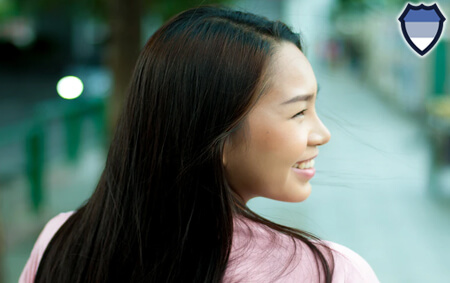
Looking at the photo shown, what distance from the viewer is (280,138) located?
108 centimetres

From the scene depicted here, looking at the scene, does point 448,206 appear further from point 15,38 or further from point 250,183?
point 15,38

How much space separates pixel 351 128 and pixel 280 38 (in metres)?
0.32

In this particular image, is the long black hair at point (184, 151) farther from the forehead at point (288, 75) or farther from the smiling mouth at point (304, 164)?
the smiling mouth at point (304, 164)

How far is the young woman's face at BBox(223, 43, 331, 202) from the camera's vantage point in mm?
1076

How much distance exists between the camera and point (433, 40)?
1.01m

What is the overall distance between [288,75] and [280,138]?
0.40 feet

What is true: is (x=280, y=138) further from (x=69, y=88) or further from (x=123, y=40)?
(x=123, y=40)

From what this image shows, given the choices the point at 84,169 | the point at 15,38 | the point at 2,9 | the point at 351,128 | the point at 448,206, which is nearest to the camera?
the point at 351,128

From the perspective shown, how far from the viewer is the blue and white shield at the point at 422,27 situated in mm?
1006

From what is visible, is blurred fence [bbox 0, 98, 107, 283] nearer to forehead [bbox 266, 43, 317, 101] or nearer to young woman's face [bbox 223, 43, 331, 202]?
young woman's face [bbox 223, 43, 331, 202]

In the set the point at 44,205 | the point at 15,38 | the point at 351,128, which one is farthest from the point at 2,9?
the point at 351,128

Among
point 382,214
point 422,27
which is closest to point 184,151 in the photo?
point 422,27

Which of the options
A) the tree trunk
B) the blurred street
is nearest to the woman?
the blurred street

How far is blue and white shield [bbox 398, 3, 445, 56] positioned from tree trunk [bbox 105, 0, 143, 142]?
149 inches
